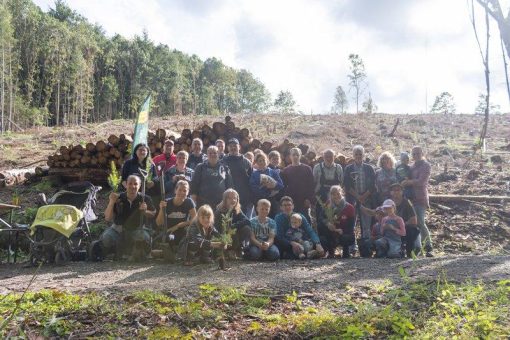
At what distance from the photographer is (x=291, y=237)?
6.63 m

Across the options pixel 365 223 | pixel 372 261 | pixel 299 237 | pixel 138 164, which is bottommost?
pixel 372 261

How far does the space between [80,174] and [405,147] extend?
10.7 meters

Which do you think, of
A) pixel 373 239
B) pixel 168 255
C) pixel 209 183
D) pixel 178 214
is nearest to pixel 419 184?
pixel 373 239

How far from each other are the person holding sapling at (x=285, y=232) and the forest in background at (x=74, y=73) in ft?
67.5

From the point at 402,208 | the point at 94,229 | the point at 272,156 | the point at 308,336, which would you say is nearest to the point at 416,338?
the point at 308,336

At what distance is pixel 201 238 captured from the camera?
6004 mm

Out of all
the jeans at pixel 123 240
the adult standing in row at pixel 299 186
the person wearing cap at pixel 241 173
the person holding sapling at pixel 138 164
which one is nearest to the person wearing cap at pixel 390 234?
the adult standing in row at pixel 299 186

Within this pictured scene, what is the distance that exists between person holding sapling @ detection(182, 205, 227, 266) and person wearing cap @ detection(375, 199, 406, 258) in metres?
2.46

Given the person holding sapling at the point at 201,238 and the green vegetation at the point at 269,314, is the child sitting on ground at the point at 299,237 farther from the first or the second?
the green vegetation at the point at 269,314

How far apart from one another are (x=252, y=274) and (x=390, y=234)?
263 cm

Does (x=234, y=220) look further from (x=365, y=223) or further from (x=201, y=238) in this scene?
(x=365, y=223)

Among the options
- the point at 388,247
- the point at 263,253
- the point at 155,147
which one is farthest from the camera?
the point at 155,147

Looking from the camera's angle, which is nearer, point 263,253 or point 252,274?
point 252,274

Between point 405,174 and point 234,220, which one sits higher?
point 405,174
